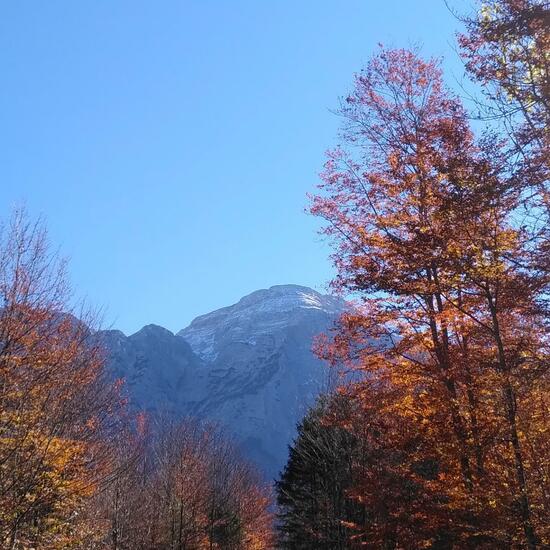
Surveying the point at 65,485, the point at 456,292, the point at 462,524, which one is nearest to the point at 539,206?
the point at 456,292

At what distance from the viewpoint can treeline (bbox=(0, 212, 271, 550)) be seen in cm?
1033

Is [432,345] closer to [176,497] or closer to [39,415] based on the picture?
[39,415]

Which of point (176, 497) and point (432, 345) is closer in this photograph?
point (432, 345)

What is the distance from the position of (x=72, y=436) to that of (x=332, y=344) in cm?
773

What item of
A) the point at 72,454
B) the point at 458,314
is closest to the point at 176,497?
the point at 72,454

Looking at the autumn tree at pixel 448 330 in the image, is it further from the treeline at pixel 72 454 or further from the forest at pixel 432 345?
the treeline at pixel 72 454

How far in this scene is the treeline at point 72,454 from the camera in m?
10.3

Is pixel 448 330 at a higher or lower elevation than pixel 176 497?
higher

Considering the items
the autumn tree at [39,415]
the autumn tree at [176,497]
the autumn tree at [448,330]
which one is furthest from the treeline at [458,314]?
the autumn tree at [176,497]

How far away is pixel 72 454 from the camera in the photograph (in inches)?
524

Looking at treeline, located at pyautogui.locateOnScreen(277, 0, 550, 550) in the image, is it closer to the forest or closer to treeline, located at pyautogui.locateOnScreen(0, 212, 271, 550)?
the forest

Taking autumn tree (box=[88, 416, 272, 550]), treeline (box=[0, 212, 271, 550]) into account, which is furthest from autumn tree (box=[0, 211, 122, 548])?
autumn tree (box=[88, 416, 272, 550])

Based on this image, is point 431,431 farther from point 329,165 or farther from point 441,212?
point 329,165

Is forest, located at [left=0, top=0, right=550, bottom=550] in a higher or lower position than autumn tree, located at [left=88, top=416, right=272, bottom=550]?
higher
